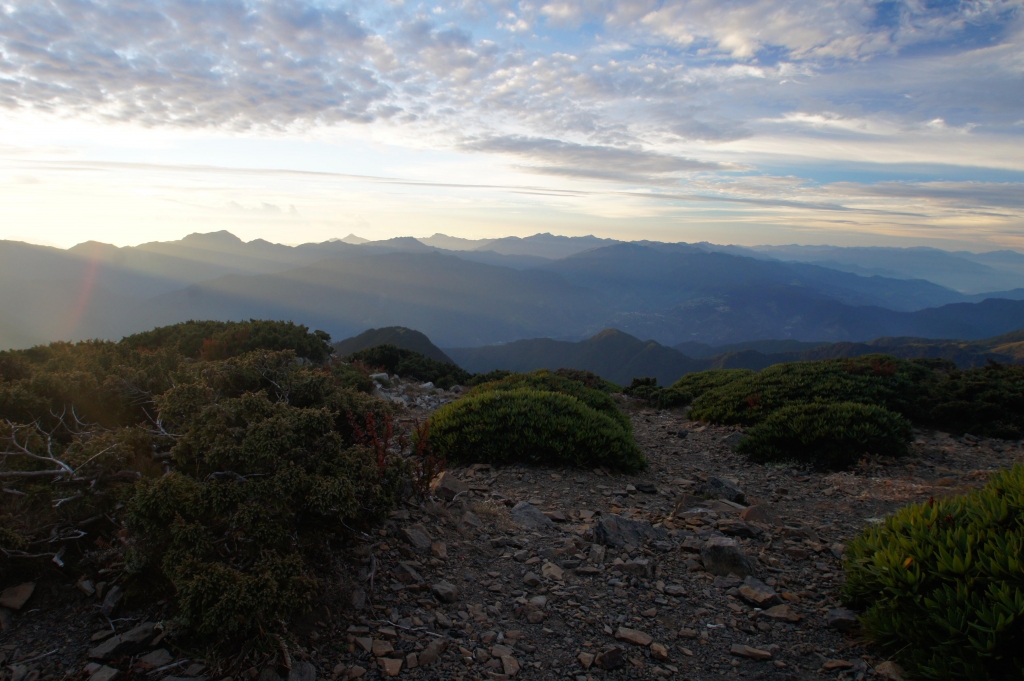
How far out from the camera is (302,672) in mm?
2832

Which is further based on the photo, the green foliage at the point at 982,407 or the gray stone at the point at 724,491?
the green foliage at the point at 982,407

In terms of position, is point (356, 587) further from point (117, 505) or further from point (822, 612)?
point (822, 612)

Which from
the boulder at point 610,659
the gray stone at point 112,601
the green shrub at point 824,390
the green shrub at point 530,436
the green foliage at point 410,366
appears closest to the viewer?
the gray stone at point 112,601

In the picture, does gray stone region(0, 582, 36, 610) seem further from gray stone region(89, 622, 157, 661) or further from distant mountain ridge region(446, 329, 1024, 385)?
distant mountain ridge region(446, 329, 1024, 385)

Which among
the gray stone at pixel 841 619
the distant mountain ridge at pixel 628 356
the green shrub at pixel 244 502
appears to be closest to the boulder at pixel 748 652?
the gray stone at pixel 841 619

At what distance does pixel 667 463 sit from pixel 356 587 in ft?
21.3

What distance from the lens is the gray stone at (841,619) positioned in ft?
12.0

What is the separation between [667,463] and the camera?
8.87 m

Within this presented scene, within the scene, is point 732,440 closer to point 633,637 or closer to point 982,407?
point 982,407

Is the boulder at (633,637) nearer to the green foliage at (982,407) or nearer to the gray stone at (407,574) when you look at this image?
the gray stone at (407,574)

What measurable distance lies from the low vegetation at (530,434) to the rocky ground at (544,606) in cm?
109

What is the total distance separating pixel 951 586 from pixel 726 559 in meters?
1.64

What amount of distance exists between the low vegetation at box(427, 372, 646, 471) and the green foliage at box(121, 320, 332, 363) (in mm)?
6186

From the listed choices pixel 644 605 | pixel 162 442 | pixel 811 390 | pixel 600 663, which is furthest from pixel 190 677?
pixel 811 390
